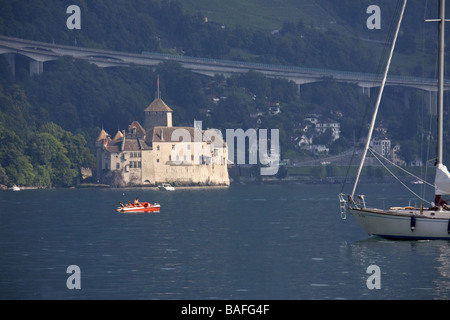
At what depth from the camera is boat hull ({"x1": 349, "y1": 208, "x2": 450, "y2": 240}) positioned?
63969 millimetres

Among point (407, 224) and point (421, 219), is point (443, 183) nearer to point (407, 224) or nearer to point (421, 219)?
point (421, 219)

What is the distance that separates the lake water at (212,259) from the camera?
49.3m

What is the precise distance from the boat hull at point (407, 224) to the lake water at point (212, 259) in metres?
0.64

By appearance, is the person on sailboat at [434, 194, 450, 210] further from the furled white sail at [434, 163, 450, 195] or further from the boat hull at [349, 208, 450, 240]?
the boat hull at [349, 208, 450, 240]

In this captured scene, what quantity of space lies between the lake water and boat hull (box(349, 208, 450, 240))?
0.64m

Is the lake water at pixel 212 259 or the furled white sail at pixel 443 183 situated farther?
the furled white sail at pixel 443 183
